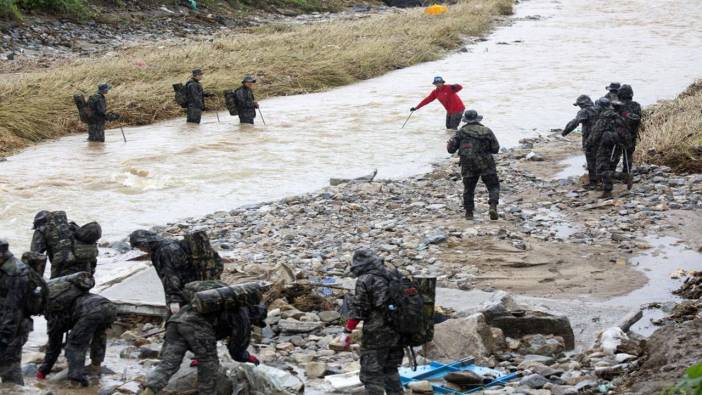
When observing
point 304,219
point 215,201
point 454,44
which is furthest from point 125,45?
point 304,219

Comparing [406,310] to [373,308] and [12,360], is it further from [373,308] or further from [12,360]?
[12,360]

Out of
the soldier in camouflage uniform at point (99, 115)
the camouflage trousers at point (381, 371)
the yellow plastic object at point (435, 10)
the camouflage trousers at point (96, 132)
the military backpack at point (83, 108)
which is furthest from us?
the yellow plastic object at point (435, 10)

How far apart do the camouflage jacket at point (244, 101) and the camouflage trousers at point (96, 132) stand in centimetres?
282

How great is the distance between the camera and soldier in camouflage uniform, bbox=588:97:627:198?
45.6 ft

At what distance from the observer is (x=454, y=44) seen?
35344mm

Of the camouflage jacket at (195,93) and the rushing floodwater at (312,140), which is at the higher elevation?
the camouflage jacket at (195,93)

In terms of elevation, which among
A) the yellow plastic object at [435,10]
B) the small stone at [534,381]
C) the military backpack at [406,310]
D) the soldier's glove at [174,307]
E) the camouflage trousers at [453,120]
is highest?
the yellow plastic object at [435,10]

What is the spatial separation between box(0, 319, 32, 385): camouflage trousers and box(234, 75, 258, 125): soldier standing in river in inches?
528

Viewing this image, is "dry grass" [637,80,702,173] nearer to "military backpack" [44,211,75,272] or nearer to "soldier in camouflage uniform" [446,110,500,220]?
"soldier in camouflage uniform" [446,110,500,220]

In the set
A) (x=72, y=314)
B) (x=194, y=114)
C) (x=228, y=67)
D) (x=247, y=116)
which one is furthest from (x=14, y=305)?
(x=228, y=67)

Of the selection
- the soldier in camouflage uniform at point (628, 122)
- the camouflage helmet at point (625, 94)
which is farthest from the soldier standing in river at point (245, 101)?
the soldier in camouflage uniform at point (628, 122)

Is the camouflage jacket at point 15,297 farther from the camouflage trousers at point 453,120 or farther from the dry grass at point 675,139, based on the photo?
the camouflage trousers at point 453,120

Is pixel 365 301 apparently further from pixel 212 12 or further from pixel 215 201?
pixel 212 12

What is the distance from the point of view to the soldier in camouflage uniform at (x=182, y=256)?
833cm
